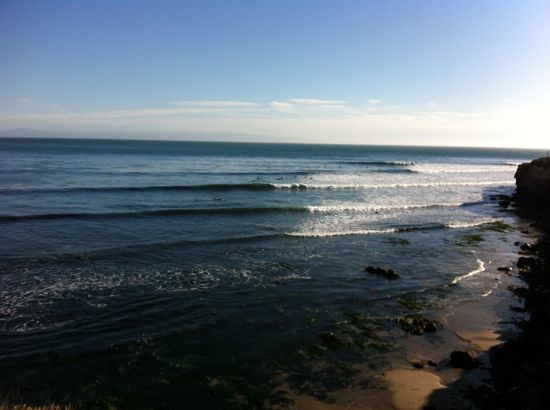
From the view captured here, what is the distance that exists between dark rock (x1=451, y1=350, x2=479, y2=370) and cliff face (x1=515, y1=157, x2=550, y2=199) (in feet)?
104

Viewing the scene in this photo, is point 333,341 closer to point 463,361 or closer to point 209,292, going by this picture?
point 463,361

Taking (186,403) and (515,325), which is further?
(515,325)

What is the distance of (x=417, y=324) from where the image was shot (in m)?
11.5

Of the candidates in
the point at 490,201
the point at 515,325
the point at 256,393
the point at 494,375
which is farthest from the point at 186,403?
the point at 490,201

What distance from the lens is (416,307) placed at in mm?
12852

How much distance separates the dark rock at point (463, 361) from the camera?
366 inches

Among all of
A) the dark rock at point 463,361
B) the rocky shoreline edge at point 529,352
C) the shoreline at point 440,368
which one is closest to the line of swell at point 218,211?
the rocky shoreline edge at point 529,352

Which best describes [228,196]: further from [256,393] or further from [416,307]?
[256,393]

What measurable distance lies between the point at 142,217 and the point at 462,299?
56.4ft

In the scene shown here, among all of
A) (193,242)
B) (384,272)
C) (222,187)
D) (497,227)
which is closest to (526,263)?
(384,272)

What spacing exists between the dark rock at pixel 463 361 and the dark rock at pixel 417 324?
1614 millimetres

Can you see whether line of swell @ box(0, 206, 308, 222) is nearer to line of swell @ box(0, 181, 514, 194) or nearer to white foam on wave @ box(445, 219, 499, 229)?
line of swell @ box(0, 181, 514, 194)

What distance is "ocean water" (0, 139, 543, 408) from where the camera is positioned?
8.77 meters

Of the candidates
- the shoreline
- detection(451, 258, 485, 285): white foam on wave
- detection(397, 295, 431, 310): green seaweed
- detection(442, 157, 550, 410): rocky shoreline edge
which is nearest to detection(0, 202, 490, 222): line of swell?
detection(442, 157, 550, 410): rocky shoreline edge
